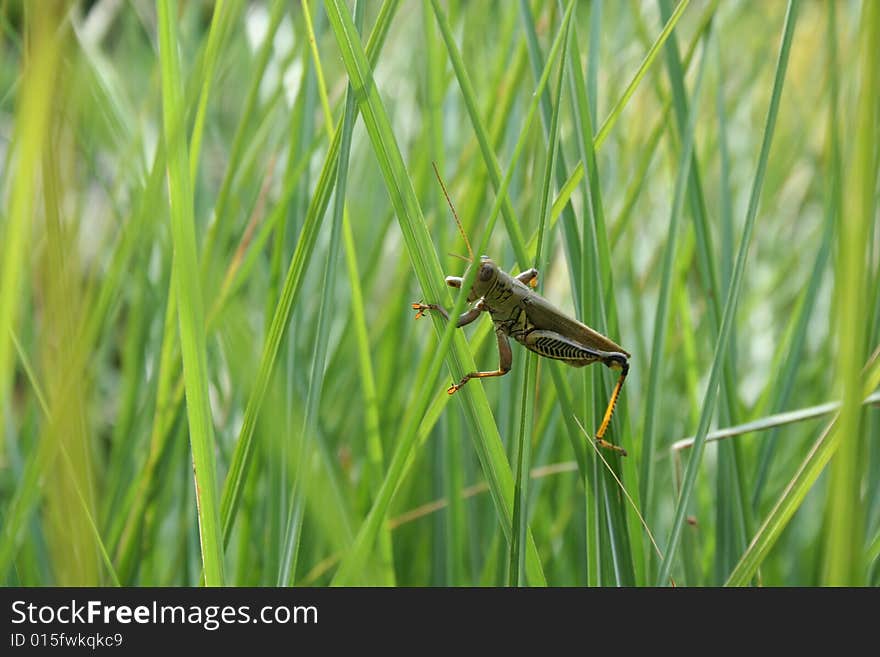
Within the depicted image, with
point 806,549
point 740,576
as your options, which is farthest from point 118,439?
point 806,549

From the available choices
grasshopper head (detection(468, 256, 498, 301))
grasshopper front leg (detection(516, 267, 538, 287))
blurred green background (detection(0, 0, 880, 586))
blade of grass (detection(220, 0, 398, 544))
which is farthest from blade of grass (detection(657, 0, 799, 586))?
blade of grass (detection(220, 0, 398, 544))

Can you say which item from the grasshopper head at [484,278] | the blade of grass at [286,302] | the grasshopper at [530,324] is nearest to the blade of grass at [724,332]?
the grasshopper at [530,324]

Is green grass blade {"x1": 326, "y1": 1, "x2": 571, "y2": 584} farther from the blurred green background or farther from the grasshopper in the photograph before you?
the grasshopper

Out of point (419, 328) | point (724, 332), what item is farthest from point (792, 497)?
point (419, 328)

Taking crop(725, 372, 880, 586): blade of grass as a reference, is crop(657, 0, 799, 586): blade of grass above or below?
above

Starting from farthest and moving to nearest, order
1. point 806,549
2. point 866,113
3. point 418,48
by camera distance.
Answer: point 418,48 → point 806,549 → point 866,113

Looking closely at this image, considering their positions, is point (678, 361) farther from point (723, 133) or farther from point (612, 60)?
point (612, 60)

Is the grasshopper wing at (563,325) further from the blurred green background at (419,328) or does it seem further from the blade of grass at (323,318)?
the blade of grass at (323,318)
